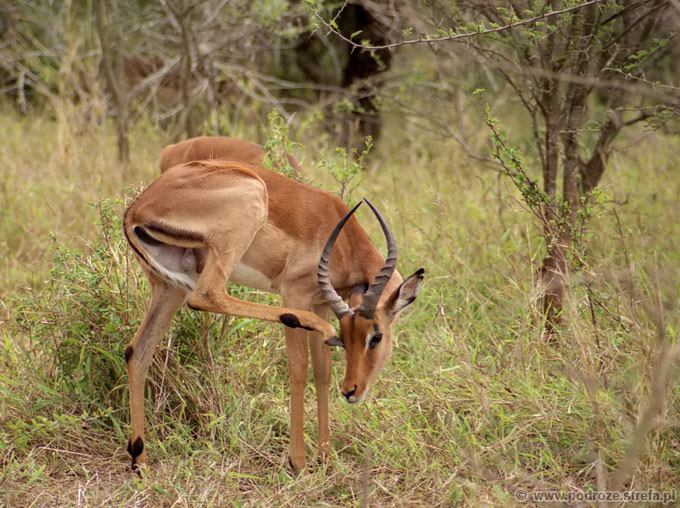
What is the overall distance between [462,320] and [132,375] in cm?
209

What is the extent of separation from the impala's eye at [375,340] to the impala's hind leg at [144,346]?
0.95m

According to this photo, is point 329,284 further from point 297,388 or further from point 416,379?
point 416,379

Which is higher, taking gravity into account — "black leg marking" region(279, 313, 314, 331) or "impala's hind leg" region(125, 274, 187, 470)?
"black leg marking" region(279, 313, 314, 331)

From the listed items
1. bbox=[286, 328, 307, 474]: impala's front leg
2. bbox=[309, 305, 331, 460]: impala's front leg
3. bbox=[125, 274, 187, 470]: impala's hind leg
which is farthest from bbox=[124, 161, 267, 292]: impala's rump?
bbox=[309, 305, 331, 460]: impala's front leg

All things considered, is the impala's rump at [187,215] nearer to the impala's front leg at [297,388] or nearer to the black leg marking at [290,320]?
the black leg marking at [290,320]

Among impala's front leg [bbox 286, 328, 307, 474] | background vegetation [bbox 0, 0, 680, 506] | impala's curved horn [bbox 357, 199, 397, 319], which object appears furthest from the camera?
impala's front leg [bbox 286, 328, 307, 474]

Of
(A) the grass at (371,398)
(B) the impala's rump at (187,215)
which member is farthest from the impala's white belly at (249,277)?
(A) the grass at (371,398)

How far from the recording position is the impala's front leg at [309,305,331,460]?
3551 mm

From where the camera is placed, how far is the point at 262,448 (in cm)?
359

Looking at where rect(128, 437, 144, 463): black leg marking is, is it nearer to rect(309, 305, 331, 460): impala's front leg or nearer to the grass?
the grass

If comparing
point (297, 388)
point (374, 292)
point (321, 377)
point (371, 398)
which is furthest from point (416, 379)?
point (374, 292)

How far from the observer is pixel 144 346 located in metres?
3.50

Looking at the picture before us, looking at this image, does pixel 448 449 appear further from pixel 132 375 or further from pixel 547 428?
pixel 132 375

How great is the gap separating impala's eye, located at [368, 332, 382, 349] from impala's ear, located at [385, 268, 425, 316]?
0.43 feet
